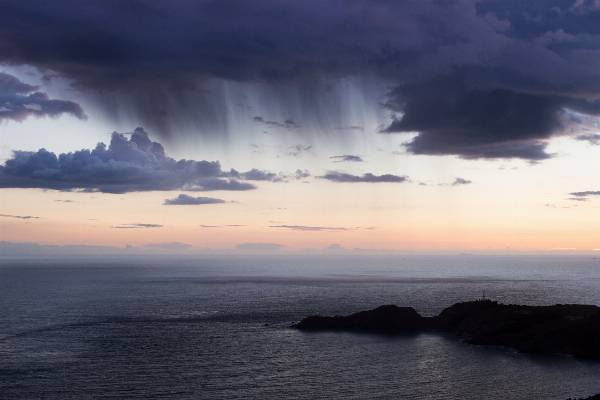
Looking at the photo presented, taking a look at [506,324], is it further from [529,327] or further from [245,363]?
[245,363]

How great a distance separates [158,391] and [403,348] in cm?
4682

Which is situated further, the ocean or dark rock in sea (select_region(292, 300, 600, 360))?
dark rock in sea (select_region(292, 300, 600, 360))

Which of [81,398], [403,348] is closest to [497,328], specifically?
[403,348]

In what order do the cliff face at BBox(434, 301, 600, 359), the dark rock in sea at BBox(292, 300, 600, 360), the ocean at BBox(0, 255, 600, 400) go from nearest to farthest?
1. the ocean at BBox(0, 255, 600, 400)
2. the cliff face at BBox(434, 301, 600, 359)
3. the dark rock in sea at BBox(292, 300, 600, 360)

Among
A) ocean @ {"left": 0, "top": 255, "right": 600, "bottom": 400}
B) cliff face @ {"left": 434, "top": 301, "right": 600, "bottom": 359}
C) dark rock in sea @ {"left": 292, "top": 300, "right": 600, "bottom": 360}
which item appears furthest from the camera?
dark rock in sea @ {"left": 292, "top": 300, "right": 600, "bottom": 360}

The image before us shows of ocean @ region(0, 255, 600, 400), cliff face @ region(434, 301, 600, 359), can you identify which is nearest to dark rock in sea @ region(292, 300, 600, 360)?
cliff face @ region(434, 301, 600, 359)

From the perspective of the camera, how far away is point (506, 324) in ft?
341

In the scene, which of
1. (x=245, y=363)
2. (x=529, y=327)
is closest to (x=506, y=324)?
(x=529, y=327)

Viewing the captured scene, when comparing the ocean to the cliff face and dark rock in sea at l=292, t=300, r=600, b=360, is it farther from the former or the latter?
dark rock in sea at l=292, t=300, r=600, b=360

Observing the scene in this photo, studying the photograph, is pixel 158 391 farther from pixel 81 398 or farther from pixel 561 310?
pixel 561 310

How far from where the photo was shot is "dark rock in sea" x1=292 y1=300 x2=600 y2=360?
91812 millimetres

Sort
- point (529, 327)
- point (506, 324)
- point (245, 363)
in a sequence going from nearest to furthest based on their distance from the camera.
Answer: point (245, 363), point (529, 327), point (506, 324)

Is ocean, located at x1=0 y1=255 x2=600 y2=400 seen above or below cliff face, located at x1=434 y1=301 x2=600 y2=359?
below

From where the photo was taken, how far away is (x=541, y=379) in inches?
2923
